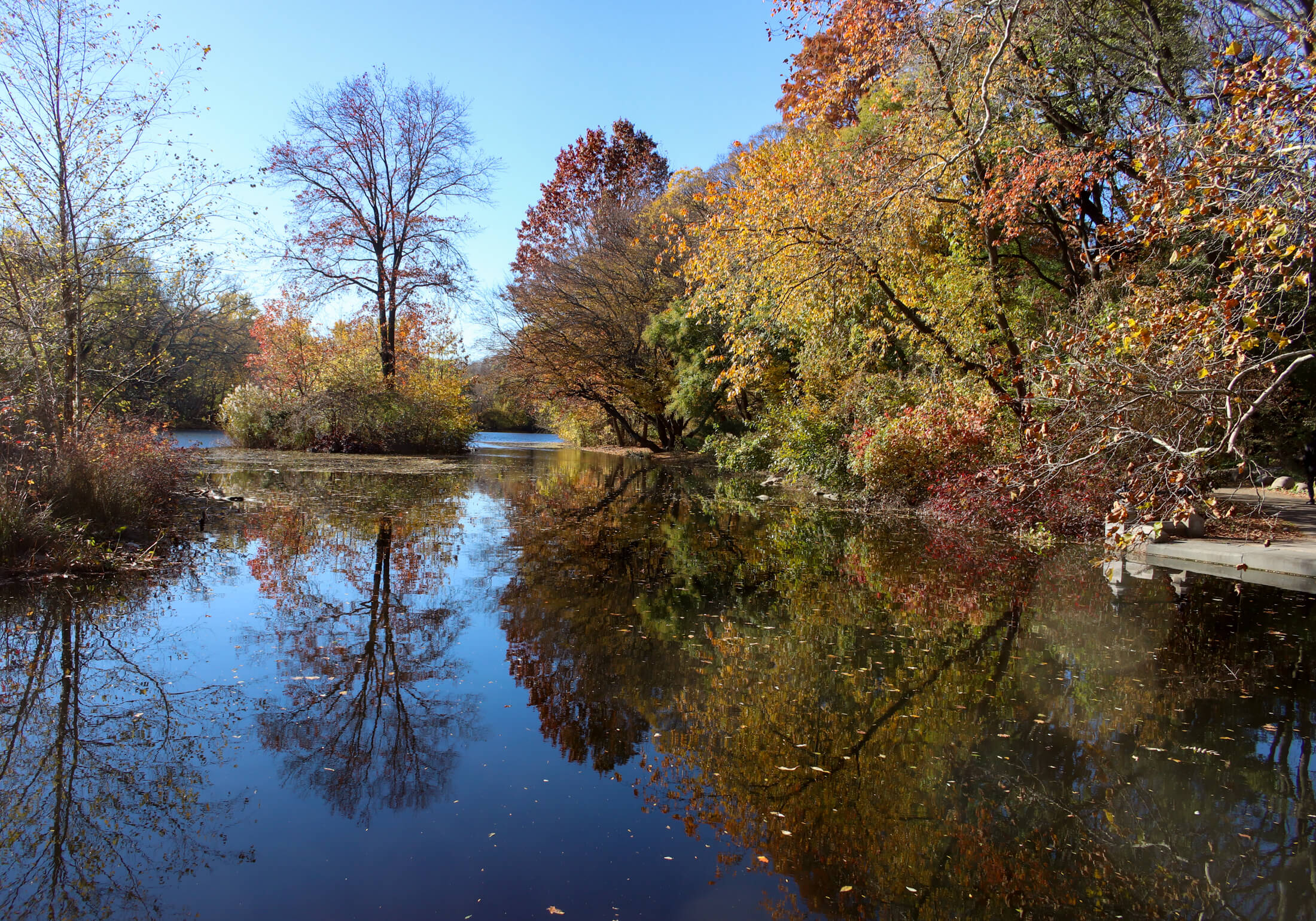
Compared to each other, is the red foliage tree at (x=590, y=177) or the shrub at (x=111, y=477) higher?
the red foliage tree at (x=590, y=177)

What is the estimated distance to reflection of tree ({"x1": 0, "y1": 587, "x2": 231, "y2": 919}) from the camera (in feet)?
9.76

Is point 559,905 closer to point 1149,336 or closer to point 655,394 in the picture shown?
point 1149,336

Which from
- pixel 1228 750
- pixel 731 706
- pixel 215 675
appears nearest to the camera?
pixel 1228 750

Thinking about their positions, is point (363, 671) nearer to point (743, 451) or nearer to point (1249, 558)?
point (1249, 558)

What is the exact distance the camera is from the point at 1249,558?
9.67 metres

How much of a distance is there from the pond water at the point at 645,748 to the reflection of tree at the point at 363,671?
0.09 ft

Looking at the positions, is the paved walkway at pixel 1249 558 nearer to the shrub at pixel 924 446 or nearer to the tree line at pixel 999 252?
the tree line at pixel 999 252

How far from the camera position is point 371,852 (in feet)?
10.6

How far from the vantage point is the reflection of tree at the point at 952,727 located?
3225 mm

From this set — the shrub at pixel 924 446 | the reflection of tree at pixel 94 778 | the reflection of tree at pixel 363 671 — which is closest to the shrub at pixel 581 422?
the shrub at pixel 924 446

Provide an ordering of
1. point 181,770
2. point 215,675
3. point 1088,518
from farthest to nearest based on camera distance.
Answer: point 1088,518 → point 215,675 → point 181,770

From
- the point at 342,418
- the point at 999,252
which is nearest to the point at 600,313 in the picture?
the point at 342,418

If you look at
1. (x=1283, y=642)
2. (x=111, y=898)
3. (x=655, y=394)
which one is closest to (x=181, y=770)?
(x=111, y=898)

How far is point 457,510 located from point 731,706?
9676 mm
